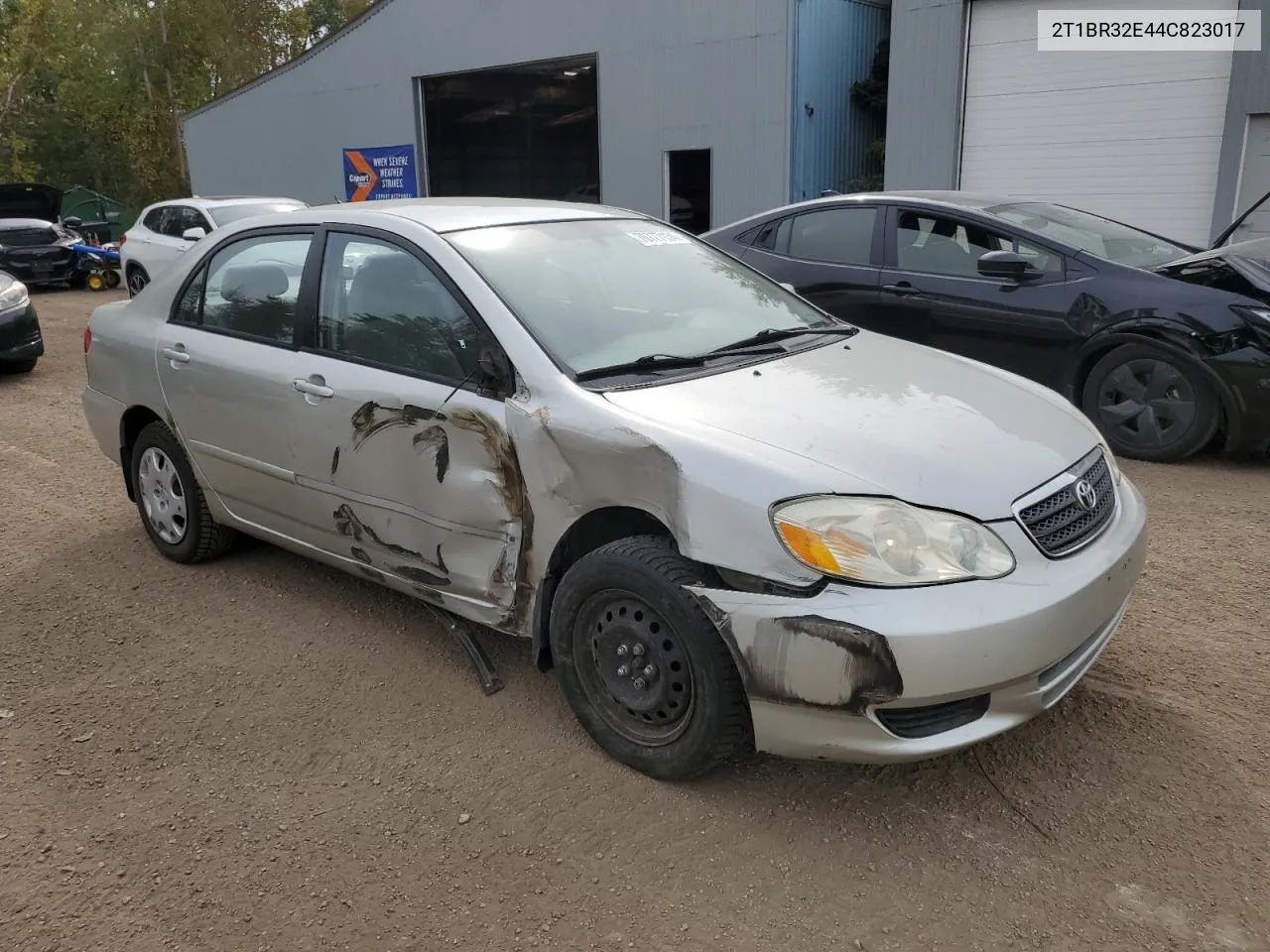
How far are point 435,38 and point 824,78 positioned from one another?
27.0 ft

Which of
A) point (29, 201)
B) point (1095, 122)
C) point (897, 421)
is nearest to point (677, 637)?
point (897, 421)

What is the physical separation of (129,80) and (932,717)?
1574 inches

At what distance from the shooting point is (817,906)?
2.48 metres

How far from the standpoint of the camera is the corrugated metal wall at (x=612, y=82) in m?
14.8

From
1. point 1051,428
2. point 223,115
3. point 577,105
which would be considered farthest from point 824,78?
point 223,115

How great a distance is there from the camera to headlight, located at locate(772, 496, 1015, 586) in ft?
8.29

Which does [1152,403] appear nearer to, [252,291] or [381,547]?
[381,547]

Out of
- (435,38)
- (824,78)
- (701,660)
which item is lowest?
(701,660)

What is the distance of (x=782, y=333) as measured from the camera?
369 centimetres

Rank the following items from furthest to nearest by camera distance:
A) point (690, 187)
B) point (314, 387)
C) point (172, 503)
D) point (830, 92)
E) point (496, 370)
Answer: point (690, 187) < point (830, 92) < point (172, 503) < point (314, 387) < point (496, 370)

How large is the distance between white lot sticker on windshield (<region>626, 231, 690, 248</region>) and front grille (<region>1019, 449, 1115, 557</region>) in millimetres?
1798

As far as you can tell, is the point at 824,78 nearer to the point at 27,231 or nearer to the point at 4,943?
the point at 27,231

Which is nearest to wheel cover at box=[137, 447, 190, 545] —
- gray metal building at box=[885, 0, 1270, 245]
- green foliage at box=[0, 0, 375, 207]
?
gray metal building at box=[885, 0, 1270, 245]

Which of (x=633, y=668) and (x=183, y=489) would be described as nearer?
(x=633, y=668)
